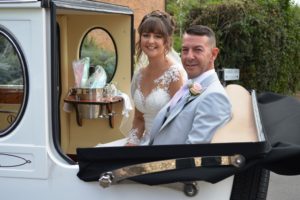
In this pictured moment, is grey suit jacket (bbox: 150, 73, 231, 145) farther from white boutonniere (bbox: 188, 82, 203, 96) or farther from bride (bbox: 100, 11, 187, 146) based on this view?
bride (bbox: 100, 11, 187, 146)

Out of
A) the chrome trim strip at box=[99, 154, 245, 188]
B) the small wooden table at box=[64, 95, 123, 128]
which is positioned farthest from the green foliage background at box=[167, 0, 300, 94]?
the chrome trim strip at box=[99, 154, 245, 188]

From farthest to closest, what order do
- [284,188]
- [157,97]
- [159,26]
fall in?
[284,188], [157,97], [159,26]

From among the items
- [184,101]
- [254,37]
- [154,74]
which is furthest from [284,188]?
[254,37]

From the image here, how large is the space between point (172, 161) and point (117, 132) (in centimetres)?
204

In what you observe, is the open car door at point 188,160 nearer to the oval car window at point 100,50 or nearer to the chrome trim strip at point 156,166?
the chrome trim strip at point 156,166

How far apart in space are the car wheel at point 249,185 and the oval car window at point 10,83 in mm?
1068

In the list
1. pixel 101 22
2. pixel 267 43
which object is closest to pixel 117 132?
pixel 101 22

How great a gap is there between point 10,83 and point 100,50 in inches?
70.5

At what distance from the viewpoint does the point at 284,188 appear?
5.64 m

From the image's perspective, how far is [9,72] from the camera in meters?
2.62

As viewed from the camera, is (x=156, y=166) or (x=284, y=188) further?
(x=284, y=188)

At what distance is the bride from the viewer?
9.99 feet

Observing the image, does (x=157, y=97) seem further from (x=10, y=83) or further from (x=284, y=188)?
(x=284, y=188)

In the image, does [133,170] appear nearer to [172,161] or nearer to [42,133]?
[172,161]
